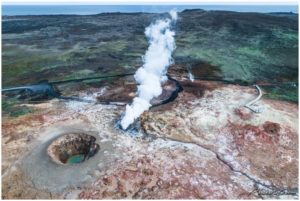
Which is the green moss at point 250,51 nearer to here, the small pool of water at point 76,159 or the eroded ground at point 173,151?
the eroded ground at point 173,151

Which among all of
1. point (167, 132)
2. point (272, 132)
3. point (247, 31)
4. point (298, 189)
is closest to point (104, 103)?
point (167, 132)

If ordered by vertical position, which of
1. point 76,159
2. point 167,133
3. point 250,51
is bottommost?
point 250,51

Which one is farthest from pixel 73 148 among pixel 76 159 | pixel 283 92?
pixel 283 92

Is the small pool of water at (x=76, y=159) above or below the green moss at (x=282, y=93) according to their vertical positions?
above

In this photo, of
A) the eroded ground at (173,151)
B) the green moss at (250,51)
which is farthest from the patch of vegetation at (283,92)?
the green moss at (250,51)

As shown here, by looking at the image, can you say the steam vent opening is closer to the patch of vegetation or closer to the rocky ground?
the rocky ground

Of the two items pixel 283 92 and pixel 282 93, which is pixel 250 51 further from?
pixel 282 93
